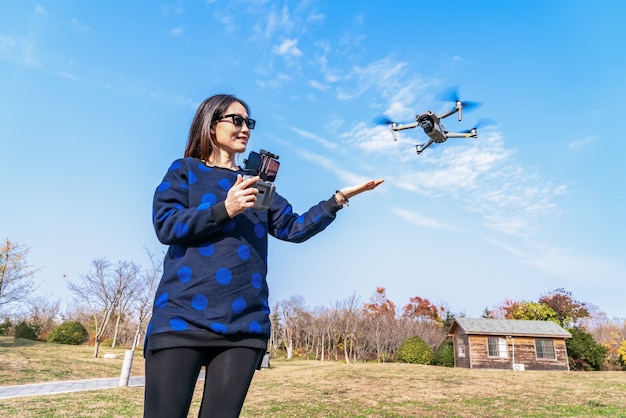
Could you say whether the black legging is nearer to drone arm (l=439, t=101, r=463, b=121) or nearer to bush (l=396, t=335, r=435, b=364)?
drone arm (l=439, t=101, r=463, b=121)

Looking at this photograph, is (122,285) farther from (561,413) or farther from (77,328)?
(561,413)

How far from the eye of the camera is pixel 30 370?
14.7m

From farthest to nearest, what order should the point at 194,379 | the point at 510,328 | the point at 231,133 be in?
the point at 510,328 → the point at 231,133 → the point at 194,379

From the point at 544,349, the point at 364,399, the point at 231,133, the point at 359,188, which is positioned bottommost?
the point at 364,399

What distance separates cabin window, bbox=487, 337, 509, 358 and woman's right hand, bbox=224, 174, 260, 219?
29391mm

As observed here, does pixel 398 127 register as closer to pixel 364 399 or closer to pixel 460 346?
pixel 364 399

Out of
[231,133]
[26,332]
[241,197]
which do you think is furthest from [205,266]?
[26,332]

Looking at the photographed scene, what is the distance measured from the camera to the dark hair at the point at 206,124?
6.99ft

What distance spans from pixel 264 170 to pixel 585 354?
34833 millimetres

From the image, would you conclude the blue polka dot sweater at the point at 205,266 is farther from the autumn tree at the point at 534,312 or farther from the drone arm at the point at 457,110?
the autumn tree at the point at 534,312

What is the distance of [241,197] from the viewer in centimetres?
163

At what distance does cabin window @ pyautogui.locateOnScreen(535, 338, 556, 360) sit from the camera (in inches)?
1063

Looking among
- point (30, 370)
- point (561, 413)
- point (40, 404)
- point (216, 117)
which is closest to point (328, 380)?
point (561, 413)

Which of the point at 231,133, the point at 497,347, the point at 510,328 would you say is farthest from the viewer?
the point at 510,328
